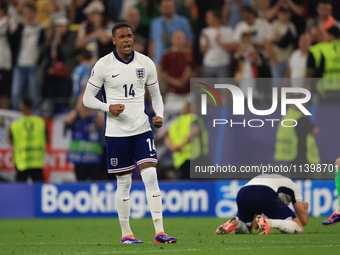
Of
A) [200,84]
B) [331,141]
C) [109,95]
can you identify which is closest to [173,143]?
[200,84]

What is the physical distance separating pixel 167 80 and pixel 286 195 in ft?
20.0

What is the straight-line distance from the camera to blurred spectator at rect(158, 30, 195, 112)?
44.2ft

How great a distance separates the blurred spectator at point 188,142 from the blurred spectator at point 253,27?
8.02 ft

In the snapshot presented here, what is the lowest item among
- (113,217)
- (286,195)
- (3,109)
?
(113,217)

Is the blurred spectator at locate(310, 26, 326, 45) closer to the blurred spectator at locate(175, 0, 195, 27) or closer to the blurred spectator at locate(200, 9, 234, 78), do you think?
the blurred spectator at locate(200, 9, 234, 78)

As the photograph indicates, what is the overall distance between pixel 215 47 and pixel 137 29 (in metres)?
1.95

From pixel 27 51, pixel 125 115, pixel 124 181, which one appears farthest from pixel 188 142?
pixel 125 115

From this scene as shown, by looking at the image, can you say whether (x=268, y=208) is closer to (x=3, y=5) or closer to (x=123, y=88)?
(x=123, y=88)

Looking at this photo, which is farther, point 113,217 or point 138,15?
point 138,15

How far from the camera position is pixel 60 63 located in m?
13.9

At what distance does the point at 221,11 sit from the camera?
1391cm

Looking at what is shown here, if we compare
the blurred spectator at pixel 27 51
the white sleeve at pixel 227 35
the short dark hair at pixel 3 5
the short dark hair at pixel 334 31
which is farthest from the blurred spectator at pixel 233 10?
the short dark hair at pixel 3 5

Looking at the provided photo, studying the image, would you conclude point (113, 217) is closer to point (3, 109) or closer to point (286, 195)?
point (3, 109)

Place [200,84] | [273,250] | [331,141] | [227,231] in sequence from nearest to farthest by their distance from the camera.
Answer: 1. [273,250]
2. [227,231]
3. [331,141]
4. [200,84]
